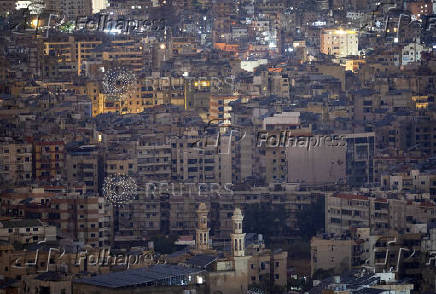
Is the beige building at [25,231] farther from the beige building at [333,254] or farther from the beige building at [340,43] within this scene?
the beige building at [340,43]

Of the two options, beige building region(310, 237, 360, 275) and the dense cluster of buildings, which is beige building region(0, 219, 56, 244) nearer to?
the dense cluster of buildings

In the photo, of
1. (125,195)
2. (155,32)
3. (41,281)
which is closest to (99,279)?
(41,281)

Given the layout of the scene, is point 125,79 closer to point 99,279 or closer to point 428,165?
point 428,165

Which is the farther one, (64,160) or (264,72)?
(264,72)

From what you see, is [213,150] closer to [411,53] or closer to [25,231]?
[25,231]

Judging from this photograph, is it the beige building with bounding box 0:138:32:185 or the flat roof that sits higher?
the beige building with bounding box 0:138:32:185

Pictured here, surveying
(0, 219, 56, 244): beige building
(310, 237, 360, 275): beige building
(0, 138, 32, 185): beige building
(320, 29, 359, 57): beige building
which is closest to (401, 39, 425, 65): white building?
(320, 29, 359, 57): beige building

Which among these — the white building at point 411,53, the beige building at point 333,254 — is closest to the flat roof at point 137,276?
the beige building at point 333,254

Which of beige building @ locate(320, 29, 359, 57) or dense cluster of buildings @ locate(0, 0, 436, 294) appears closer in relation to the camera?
dense cluster of buildings @ locate(0, 0, 436, 294)

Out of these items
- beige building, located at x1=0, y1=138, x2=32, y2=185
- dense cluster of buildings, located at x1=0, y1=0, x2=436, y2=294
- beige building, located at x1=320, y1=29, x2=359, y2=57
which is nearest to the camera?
dense cluster of buildings, located at x1=0, y1=0, x2=436, y2=294
